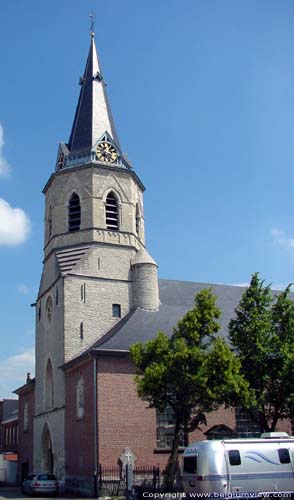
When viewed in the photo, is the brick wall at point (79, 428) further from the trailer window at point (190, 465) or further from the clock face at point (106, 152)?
the clock face at point (106, 152)

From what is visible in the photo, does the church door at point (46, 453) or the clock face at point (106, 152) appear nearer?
the church door at point (46, 453)

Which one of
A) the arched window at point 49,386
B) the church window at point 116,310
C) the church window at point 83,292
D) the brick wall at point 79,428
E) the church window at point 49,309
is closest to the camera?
the brick wall at point 79,428

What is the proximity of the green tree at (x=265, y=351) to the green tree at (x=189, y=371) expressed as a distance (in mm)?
1601

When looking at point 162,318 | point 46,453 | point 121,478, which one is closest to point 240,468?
point 121,478

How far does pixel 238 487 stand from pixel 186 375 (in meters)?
4.61

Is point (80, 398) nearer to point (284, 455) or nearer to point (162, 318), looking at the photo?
point (162, 318)

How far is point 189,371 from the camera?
2158cm

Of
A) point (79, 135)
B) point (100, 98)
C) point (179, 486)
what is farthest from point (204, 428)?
point (100, 98)

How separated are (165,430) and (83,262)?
34.4ft

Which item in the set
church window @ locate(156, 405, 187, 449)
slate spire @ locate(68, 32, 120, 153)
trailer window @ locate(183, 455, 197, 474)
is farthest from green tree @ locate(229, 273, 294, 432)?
slate spire @ locate(68, 32, 120, 153)

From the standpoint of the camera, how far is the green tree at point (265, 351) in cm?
2316

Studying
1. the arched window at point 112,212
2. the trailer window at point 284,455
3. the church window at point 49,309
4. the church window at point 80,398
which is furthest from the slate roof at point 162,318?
the trailer window at point 284,455

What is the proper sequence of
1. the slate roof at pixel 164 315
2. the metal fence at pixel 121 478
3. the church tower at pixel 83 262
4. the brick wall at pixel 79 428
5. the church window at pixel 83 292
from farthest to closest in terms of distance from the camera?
the church window at pixel 83 292
the church tower at pixel 83 262
the slate roof at pixel 164 315
the brick wall at pixel 79 428
the metal fence at pixel 121 478

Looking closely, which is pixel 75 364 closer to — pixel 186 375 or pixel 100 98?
pixel 186 375
